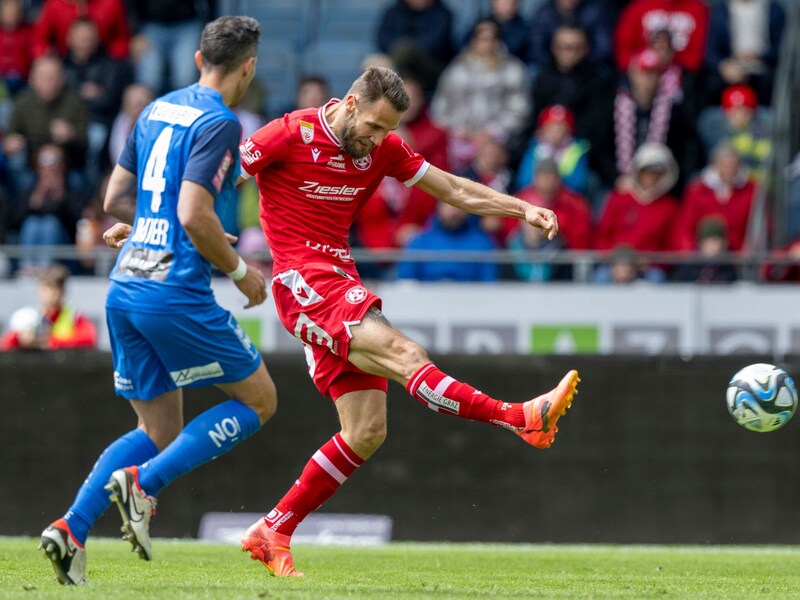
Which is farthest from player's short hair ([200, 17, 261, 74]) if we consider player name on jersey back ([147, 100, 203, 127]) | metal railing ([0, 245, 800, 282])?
metal railing ([0, 245, 800, 282])

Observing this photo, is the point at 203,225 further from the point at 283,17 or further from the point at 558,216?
the point at 283,17

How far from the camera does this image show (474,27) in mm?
14734

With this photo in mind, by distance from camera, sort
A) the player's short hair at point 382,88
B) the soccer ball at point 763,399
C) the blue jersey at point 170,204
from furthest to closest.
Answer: the soccer ball at point 763,399, the player's short hair at point 382,88, the blue jersey at point 170,204

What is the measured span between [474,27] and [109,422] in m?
6.23

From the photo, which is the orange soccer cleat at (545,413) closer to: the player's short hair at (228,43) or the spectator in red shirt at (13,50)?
the player's short hair at (228,43)

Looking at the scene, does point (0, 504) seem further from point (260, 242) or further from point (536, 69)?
point (536, 69)

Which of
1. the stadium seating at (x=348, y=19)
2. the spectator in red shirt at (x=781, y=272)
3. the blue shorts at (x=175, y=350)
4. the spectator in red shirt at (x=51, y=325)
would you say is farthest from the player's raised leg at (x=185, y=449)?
the stadium seating at (x=348, y=19)

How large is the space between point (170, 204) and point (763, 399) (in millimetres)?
3161

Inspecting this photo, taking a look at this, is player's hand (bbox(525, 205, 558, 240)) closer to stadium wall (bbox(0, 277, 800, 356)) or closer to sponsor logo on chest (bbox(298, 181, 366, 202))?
sponsor logo on chest (bbox(298, 181, 366, 202))

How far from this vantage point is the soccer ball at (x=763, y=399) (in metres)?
7.42

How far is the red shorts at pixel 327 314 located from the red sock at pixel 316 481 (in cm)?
28

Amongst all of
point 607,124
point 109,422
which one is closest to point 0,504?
point 109,422

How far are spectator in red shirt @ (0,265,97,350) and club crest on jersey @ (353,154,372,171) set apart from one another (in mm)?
4654

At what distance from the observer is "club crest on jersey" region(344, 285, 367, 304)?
22.1ft
